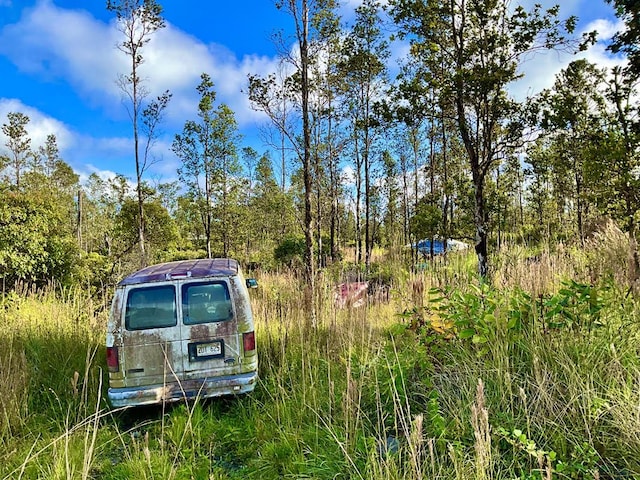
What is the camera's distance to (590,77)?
14.4m

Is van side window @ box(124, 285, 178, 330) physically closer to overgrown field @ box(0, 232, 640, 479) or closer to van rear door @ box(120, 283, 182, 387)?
van rear door @ box(120, 283, 182, 387)

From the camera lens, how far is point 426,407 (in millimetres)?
2830

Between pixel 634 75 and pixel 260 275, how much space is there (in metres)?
9.59

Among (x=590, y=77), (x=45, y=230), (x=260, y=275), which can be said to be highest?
(x=590, y=77)

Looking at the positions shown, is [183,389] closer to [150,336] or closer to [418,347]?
[150,336]

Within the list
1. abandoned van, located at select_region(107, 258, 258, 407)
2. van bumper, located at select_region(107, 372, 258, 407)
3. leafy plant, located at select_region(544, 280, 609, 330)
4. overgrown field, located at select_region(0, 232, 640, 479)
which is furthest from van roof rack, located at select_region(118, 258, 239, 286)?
leafy plant, located at select_region(544, 280, 609, 330)

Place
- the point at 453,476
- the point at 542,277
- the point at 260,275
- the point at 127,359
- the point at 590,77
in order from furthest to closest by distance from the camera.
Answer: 1. the point at 590,77
2. the point at 260,275
3. the point at 542,277
4. the point at 127,359
5. the point at 453,476

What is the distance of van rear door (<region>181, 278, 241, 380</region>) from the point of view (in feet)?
13.3

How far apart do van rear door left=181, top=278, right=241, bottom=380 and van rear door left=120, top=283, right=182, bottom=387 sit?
109mm

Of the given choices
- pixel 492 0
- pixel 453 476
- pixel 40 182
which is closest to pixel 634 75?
pixel 492 0

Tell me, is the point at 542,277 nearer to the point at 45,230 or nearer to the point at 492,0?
the point at 492,0

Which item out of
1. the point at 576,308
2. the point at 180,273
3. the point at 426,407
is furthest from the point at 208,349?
the point at 576,308

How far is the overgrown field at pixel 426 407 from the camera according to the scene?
209 cm

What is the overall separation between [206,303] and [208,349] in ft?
1.55
